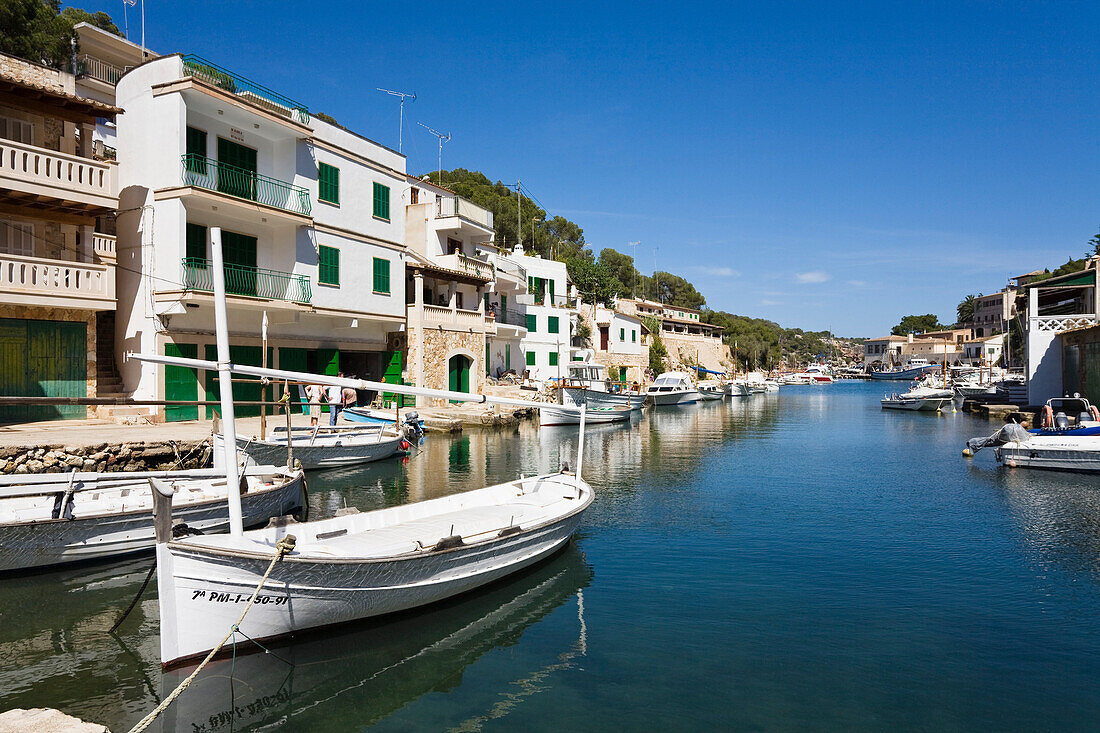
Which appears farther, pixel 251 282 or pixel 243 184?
pixel 251 282

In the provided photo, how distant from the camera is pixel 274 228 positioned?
83.5 ft

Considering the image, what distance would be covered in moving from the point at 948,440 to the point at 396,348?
27.2 meters

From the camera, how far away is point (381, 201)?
3059 cm

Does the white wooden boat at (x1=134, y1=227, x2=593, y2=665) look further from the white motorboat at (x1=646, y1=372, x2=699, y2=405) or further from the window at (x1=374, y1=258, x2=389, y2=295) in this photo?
the white motorboat at (x1=646, y1=372, x2=699, y2=405)

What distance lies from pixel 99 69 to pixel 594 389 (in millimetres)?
33350

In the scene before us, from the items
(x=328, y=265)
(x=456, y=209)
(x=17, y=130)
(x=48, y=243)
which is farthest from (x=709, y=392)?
(x=17, y=130)

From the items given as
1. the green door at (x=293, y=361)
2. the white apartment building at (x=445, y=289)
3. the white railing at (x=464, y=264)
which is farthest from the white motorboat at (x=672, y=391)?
the green door at (x=293, y=361)

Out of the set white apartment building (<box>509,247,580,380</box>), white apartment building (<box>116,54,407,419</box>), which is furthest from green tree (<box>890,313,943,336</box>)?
white apartment building (<box>116,54,407,419</box>)

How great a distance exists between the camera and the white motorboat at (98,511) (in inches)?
408

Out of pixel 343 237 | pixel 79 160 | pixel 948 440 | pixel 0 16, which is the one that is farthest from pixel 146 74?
pixel 948 440

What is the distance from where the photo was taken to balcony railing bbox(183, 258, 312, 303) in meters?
21.6

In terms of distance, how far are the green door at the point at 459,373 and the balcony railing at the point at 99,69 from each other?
2237cm

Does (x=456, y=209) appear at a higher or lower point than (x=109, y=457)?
higher

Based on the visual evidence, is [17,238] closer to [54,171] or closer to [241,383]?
[54,171]
